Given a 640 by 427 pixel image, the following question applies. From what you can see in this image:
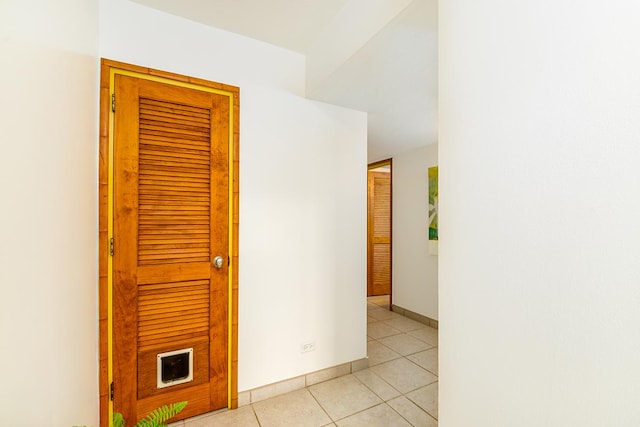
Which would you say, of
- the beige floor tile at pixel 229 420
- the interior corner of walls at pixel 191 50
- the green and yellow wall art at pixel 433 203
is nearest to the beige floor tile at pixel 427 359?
the green and yellow wall art at pixel 433 203

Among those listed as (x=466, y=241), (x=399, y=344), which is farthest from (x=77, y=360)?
(x=399, y=344)

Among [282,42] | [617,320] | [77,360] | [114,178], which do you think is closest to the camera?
[617,320]

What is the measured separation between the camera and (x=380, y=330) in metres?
3.29

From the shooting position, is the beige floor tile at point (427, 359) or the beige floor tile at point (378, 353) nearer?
the beige floor tile at point (427, 359)

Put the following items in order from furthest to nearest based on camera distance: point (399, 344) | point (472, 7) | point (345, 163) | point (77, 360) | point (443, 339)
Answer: point (399, 344) < point (345, 163) < point (77, 360) < point (443, 339) < point (472, 7)

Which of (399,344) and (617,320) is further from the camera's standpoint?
(399,344)

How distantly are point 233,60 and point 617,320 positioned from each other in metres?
2.20

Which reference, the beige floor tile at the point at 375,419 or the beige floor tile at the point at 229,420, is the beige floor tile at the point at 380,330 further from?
the beige floor tile at the point at 229,420

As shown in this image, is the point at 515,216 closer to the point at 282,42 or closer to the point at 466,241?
the point at 466,241

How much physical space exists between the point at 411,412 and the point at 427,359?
83cm

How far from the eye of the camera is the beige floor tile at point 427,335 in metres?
2.98

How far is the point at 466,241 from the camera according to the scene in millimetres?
912

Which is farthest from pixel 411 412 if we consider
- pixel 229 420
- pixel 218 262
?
pixel 218 262

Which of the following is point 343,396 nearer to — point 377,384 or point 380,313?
point 377,384
